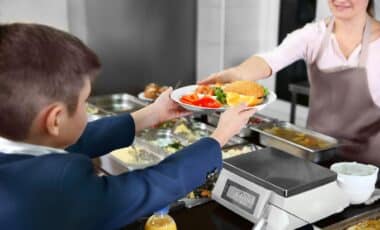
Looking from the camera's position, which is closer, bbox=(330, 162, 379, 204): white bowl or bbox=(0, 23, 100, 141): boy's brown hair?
bbox=(0, 23, 100, 141): boy's brown hair

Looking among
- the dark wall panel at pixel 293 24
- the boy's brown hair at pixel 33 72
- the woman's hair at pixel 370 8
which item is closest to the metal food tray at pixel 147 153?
the boy's brown hair at pixel 33 72

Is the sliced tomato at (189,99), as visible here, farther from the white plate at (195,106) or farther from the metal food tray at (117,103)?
the metal food tray at (117,103)

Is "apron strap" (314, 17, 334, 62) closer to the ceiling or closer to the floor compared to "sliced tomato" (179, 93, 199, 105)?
closer to the ceiling

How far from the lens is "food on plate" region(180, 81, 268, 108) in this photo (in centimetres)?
138

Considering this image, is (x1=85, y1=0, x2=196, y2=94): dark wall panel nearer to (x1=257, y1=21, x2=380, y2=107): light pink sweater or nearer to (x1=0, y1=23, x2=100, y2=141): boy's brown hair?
(x1=257, y1=21, x2=380, y2=107): light pink sweater

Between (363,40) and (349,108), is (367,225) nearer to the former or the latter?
(349,108)

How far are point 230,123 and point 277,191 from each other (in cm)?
20

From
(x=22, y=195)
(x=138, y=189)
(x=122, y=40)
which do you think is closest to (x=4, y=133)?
(x=22, y=195)

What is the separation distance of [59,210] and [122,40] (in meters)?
2.64

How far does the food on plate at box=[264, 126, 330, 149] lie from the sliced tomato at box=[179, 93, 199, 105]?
482 mm

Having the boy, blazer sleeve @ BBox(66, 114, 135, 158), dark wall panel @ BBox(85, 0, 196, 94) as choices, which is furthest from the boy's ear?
dark wall panel @ BBox(85, 0, 196, 94)

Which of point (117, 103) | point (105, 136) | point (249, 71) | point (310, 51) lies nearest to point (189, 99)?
point (105, 136)

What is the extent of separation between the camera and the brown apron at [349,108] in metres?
1.76

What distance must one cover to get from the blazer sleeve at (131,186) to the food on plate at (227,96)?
36 cm
